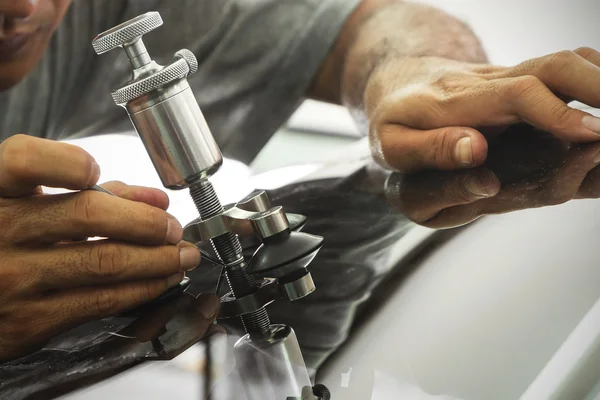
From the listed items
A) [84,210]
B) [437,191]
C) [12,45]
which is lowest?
[437,191]

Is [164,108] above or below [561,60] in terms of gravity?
above

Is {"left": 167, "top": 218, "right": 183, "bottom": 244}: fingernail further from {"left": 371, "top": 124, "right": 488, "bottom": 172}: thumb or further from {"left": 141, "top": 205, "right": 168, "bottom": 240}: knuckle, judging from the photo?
{"left": 371, "top": 124, "right": 488, "bottom": 172}: thumb

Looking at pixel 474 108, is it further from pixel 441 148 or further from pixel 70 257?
pixel 70 257

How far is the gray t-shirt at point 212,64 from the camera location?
1088 mm

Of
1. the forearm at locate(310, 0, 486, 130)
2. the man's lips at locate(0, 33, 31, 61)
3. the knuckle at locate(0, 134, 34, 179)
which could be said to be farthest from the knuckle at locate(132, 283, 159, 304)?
the man's lips at locate(0, 33, 31, 61)

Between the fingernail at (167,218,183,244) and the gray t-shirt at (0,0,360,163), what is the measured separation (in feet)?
2.11

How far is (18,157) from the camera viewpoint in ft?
1.42

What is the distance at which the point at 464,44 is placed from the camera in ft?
2.87

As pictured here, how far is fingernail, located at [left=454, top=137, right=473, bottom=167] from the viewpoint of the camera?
1.86 ft

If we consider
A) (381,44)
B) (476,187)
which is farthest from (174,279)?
(381,44)

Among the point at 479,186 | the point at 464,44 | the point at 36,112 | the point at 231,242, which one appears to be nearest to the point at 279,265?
the point at 231,242

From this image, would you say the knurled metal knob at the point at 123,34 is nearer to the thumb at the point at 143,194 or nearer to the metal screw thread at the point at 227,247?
the metal screw thread at the point at 227,247

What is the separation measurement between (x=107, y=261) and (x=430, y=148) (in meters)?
0.31

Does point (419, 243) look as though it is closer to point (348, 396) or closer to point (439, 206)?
point (439, 206)
